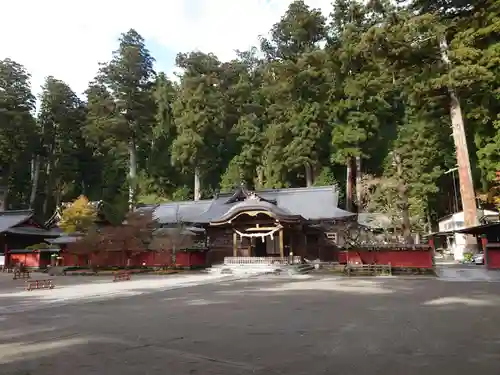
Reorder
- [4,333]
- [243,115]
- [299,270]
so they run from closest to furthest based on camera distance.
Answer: [4,333], [299,270], [243,115]

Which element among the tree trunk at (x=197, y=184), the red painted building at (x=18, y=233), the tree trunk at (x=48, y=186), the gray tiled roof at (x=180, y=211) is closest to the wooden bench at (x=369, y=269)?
the gray tiled roof at (x=180, y=211)

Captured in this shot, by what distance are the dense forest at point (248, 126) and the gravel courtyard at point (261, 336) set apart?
19607 mm

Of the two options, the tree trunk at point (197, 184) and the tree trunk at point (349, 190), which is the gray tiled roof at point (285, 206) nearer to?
the tree trunk at point (197, 184)

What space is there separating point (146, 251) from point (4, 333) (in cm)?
2003

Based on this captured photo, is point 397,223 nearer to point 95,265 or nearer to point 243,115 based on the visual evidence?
point 95,265

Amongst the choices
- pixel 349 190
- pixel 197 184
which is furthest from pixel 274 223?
pixel 197 184

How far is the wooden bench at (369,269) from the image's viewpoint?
19.9 meters

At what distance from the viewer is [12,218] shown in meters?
38.1

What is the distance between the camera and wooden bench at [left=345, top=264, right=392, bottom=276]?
65.2 ft

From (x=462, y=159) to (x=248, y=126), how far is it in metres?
24.6

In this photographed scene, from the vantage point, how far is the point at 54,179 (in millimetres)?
51875

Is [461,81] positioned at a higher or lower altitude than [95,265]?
higher

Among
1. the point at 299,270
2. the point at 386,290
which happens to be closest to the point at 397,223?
the point at 299,270

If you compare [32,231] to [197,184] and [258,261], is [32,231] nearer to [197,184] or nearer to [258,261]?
[197,184]
